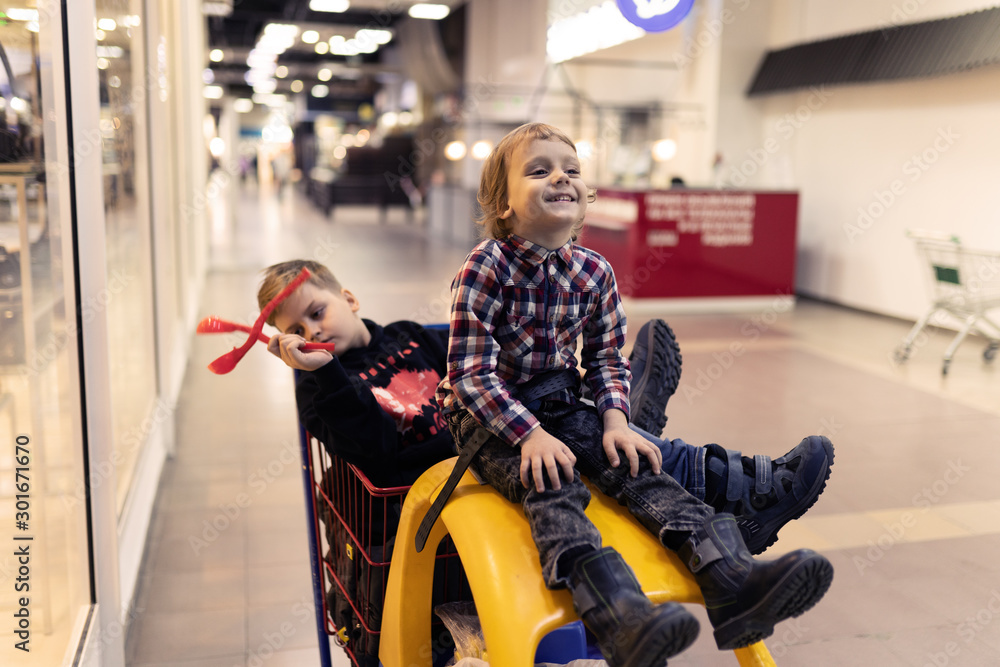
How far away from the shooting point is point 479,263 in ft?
5.24

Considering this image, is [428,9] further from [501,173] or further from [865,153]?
[501,173]

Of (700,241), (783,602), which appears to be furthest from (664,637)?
(700,241)

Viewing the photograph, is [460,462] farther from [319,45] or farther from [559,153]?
[319,45]

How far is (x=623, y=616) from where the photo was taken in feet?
4.09

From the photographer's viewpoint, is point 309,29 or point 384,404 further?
point 309,29

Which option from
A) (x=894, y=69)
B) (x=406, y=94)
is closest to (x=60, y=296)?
(x=894, y=69)

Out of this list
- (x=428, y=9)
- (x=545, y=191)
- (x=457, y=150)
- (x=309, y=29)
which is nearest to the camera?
(x=545, y=191)

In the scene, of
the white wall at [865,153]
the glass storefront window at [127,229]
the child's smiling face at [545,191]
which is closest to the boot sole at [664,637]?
the child's smiling face at [545,191]

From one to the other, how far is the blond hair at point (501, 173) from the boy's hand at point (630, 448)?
0.45 metres

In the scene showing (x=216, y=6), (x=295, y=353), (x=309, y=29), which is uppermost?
(x=309, y=29)

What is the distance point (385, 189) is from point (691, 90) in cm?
1200

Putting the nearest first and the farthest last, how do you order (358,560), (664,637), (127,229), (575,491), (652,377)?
(664,637)
(575,491)
(358,560)
(652,377)
(127,229)

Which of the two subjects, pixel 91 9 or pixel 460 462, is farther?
pixel 91 9

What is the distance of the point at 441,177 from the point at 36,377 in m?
16.9
